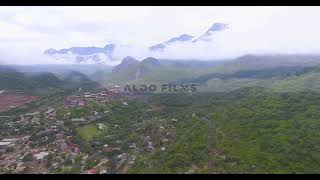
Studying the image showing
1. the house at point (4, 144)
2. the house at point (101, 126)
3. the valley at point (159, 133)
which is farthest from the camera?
the house at point (101, 126)

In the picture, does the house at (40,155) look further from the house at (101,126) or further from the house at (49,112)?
the house at (49,112)

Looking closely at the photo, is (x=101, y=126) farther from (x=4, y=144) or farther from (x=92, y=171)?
(x=92, y=171)

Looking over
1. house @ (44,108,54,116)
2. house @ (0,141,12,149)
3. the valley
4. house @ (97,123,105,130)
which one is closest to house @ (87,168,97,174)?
the valley

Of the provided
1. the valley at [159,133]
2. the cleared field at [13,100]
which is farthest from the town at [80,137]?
the cleared field at [13,100]

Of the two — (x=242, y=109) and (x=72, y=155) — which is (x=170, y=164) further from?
(x=242, y=109)

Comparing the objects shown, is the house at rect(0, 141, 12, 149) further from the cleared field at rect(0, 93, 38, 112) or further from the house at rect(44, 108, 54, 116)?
the cleared field at rect(0, 93, 38, 112)

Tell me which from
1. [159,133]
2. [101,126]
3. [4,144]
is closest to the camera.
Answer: [4,144]

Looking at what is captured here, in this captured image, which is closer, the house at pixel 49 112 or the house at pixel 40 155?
the house at pixel 40 155

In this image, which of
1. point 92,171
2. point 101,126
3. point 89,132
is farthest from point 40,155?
point 101,126
